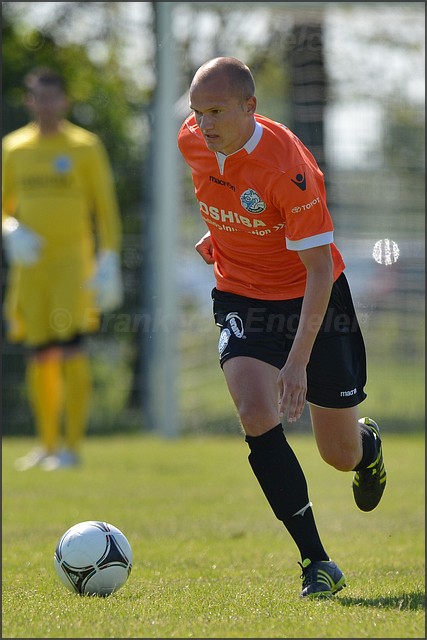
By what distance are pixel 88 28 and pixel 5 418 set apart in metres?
5.31

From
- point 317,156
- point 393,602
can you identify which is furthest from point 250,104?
point 317,156

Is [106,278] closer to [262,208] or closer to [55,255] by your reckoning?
[55,255]

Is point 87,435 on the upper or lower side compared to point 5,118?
lower

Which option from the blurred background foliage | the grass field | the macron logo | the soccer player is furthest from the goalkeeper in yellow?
the macron logo

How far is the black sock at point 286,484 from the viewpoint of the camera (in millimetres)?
4664

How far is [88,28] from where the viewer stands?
1473 centimetres

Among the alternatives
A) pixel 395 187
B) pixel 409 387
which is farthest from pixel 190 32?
pixel 409 387

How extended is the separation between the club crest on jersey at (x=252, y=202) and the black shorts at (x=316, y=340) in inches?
19.6

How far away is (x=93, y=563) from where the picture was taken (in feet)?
15.1

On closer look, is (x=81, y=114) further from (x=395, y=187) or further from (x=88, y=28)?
(x=395, y=187)

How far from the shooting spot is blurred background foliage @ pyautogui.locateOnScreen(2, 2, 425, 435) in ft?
42.7

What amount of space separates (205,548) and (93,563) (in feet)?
5.63

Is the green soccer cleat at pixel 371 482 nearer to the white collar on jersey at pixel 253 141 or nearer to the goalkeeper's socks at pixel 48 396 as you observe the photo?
the white collar on jersey at pixel 253 141

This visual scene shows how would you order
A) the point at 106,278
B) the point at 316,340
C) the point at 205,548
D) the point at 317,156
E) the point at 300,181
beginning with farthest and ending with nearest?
1. the point at 317,156
2. the point at 106,278
3. the point at 205,548
4. the point at 316,340
5. the point at 300,181
